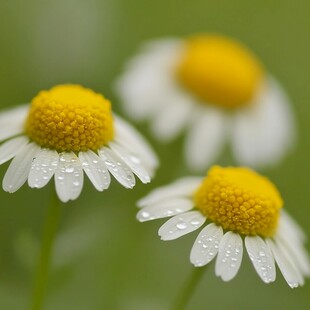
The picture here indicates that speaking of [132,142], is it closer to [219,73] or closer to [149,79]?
[219,73]

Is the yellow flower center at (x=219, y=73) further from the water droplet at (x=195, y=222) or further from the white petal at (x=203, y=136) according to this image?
the water droplet at (x=195, y=222)

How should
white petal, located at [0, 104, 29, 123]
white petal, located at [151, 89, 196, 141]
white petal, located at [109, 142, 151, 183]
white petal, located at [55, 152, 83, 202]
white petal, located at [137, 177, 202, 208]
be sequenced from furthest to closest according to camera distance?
white petal, located at [151, 89, 196, 141] < white petal, located at [0, 104, 29, 123] < white petal, located at [137, 177, 202, 208] < white petal, located at [109, 142, 151, 183] < white petal, located at [55, 152, 83, 202]

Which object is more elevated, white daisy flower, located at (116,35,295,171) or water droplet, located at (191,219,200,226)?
water droplet, located at (191,219,200,226)

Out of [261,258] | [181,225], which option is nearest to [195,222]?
[181,225]

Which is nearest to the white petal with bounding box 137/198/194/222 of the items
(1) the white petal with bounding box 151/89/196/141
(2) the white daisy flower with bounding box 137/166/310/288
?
(2) the white daisy flower with bounding box 137/166/310/288

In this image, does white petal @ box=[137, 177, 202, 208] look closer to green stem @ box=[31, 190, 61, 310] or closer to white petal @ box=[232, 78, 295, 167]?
green stem @ box=[31, 190, 61, 310]

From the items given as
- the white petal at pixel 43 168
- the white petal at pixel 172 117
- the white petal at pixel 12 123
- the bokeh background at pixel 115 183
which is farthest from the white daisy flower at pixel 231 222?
the white petal at pixel 172 117

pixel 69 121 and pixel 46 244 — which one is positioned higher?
pixel 69 121
